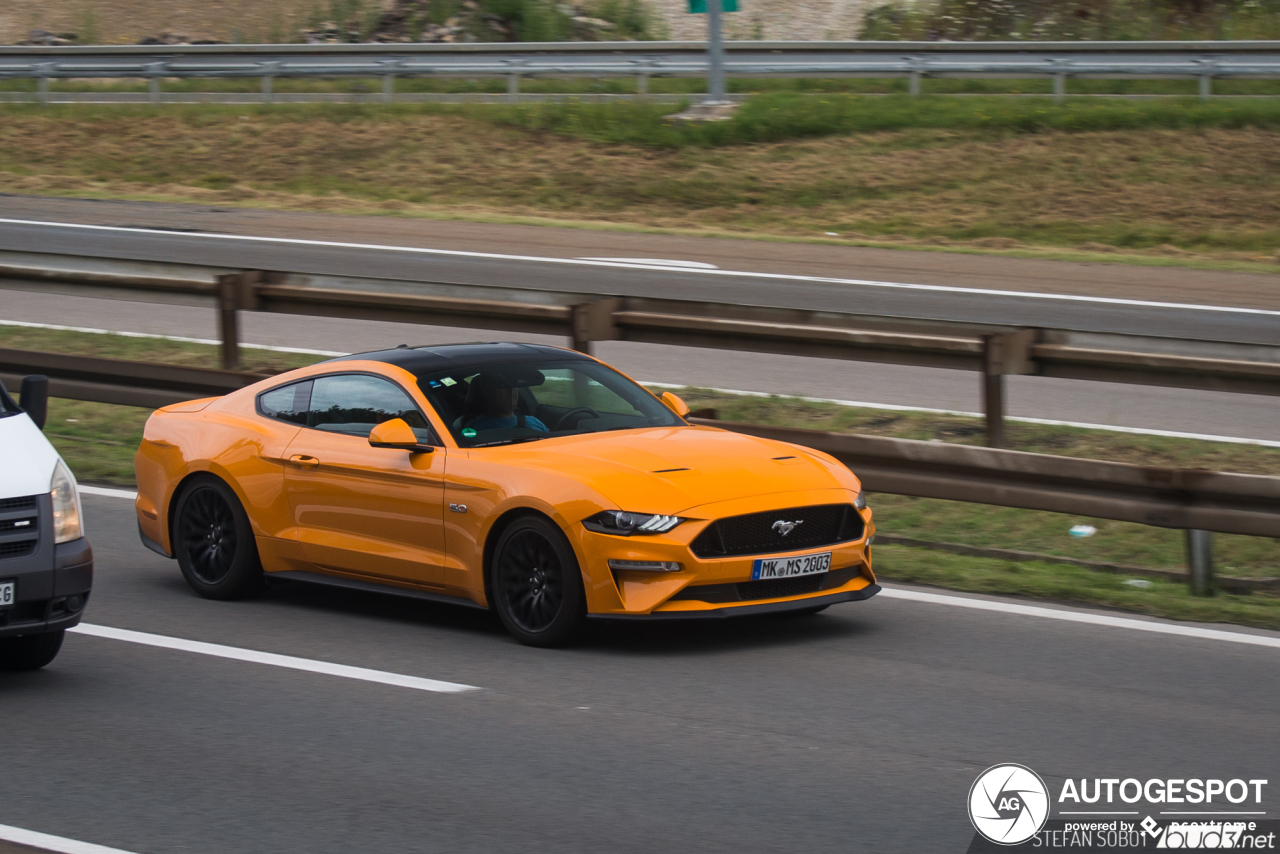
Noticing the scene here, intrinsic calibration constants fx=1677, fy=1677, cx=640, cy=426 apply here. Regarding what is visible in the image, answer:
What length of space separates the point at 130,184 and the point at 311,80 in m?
4.57

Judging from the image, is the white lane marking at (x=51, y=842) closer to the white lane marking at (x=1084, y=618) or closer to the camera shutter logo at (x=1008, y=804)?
the camera shutter logo at (x=1008, y=804)

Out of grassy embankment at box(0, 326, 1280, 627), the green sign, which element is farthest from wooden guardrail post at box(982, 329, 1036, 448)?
the green sign

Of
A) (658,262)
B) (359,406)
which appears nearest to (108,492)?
(359,406)

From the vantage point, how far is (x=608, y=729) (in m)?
6.55

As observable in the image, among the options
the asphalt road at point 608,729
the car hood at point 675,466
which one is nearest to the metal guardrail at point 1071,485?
the asphalt road at point 608,729

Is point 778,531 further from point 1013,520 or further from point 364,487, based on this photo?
point 1013,520

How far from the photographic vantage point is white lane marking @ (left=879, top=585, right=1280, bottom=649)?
26.1ft

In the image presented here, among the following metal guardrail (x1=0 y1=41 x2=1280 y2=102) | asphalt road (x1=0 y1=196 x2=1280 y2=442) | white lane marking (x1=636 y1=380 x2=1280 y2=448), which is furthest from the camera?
metal guardrail (x1=0 y1=41 x2=1280 y2=102)

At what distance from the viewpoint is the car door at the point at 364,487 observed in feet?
26.9

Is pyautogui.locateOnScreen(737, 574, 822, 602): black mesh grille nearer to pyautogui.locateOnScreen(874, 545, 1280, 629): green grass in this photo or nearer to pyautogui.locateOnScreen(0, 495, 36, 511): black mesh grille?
pyautogui.locateOnScreen(874, 545, 1280, 629): green grass

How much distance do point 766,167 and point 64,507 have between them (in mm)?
18472

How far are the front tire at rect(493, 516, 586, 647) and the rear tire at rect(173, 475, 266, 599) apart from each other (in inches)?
68.9

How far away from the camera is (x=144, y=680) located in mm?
7422

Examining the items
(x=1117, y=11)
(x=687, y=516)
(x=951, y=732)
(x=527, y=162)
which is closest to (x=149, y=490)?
(x=687, y=516)
